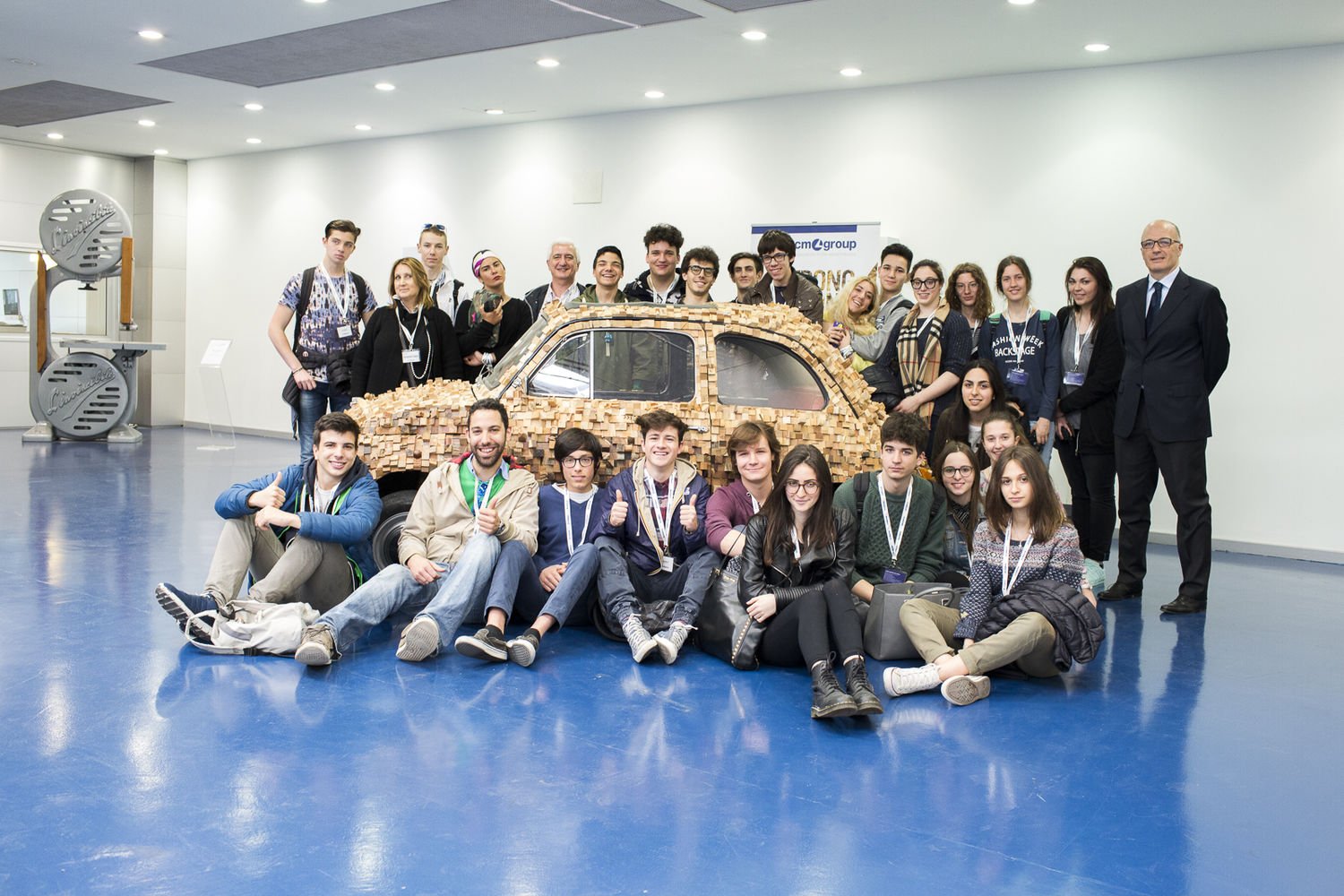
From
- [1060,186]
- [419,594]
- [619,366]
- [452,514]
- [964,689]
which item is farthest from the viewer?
[1060,186]

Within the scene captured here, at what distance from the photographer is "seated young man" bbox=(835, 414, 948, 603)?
5547mm

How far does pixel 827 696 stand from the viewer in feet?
14.6

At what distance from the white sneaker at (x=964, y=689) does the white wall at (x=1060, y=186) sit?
5228 mm

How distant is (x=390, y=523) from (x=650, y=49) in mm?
5040

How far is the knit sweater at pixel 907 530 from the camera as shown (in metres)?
5.57

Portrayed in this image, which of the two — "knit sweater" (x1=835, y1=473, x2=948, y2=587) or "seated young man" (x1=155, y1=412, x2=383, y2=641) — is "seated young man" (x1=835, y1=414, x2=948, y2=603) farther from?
"seated young man" (x1=155, y1=412, x2=383, y2=641)

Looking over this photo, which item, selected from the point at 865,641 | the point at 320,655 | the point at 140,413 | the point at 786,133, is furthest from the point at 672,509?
the point at 140,413

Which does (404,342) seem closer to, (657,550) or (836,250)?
(657,550)

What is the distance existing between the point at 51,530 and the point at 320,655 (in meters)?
4.10

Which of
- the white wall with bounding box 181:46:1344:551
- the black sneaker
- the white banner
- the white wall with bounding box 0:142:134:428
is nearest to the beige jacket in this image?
the black sneaker

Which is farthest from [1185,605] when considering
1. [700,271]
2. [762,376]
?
[700,271]

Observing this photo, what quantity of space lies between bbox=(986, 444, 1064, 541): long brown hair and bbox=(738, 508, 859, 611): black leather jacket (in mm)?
Answer: 636

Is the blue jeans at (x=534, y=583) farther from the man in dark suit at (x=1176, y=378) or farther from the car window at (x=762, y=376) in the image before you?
the man in dark suit at (x=1176, y=378)

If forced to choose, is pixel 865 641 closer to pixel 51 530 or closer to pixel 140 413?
pixel 51 530
